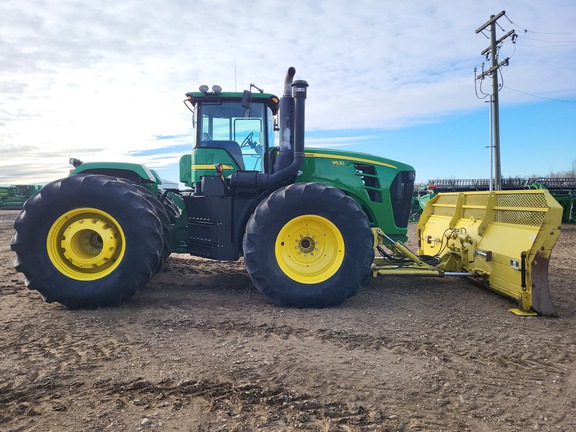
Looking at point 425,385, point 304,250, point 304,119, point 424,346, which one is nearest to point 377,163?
point 304,119

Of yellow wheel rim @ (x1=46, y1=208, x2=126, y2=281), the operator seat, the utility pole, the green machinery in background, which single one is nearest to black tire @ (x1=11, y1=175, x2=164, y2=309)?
yellow wheel rim @ (x1=46, y1=208, x2=126, y2=281)

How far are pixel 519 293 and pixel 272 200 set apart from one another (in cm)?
289

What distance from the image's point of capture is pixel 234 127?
5.82 m

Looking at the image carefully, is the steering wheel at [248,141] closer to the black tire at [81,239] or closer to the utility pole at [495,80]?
the black tire at [81,239]

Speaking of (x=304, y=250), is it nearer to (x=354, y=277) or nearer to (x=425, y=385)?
(x=354, y=277)

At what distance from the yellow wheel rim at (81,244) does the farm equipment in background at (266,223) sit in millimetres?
14

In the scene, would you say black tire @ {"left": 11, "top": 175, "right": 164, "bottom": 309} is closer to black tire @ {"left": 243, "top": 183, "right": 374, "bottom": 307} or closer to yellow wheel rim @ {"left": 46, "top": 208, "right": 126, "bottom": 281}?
yellow wheel rim @ {"left": 46, "top": 208, "right": 126, "bottom": 281}

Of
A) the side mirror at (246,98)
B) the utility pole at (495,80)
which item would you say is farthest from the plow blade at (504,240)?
the utility pole at (495,80)

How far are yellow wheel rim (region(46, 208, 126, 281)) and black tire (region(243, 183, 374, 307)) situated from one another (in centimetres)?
145

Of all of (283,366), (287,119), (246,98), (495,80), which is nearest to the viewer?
(283,366)

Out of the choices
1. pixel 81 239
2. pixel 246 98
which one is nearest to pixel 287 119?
pixel 246 98

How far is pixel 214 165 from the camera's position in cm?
→ 564

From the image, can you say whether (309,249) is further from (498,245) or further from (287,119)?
(498,245)

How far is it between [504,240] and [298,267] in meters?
2.52
